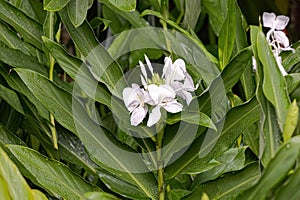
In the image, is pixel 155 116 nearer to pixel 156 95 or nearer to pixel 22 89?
pixel 156 95

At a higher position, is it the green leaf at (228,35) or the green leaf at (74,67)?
the green leaf at (74,67)

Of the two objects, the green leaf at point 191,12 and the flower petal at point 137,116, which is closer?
the flower petal at point 137,116


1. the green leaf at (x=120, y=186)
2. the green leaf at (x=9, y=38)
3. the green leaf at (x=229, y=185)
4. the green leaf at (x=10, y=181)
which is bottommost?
the green leaf at (x=229, y=185)

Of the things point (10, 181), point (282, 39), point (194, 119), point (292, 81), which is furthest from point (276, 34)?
point (10, 181)

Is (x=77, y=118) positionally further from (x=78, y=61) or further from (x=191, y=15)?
(x=191, y=15)

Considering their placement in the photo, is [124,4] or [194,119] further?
[124,4]

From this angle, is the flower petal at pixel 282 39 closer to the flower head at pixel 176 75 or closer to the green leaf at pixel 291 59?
the green leaf at pixel 291 59

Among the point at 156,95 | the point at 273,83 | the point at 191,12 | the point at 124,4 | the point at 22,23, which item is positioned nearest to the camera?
the point at 273,83

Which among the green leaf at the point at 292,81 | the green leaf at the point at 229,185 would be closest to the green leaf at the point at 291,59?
the green leaf at the point at 292,81
